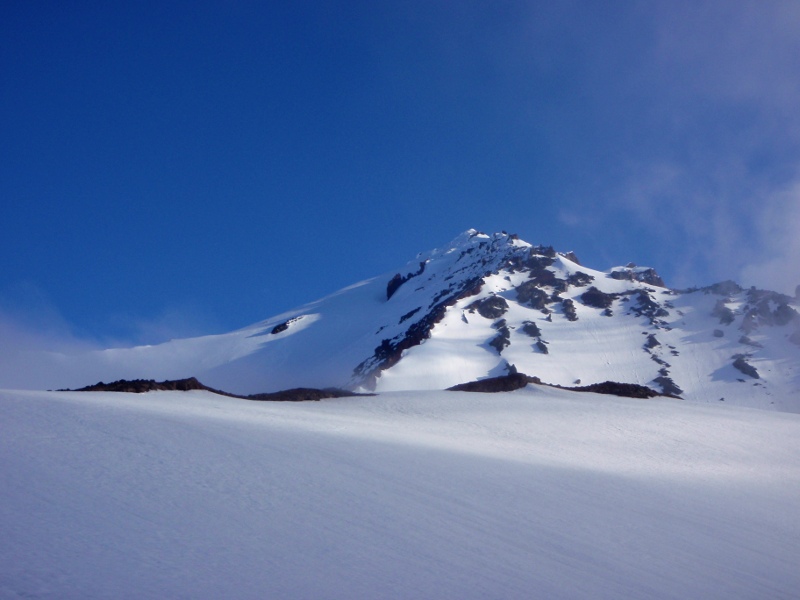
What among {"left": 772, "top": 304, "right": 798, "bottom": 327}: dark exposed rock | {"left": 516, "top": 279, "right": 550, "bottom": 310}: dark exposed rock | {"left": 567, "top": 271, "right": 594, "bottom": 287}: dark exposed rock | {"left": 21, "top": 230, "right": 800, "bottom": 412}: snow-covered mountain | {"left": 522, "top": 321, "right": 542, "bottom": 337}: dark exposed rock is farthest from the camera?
{"left": 567, "top": 271, "right": 594, "bottom": 287}: dark exposed rock

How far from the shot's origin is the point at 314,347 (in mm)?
90125

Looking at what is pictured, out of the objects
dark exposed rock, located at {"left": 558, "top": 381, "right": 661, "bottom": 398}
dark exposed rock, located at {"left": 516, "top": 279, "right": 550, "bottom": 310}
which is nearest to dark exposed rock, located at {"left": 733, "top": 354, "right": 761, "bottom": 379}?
dark exposed rock, located at {"left": 516, "top": 279, "right": 550, "bottom": 310}

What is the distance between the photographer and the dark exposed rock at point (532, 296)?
93.5 m

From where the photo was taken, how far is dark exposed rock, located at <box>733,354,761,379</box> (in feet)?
246

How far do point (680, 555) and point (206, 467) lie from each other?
694cm

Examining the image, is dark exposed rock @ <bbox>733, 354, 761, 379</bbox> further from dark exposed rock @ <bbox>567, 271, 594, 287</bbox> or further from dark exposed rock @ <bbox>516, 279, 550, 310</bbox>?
dark exposed rock @ <bbox>567, 271, 594, 287</bbox>

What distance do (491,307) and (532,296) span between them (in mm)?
10459

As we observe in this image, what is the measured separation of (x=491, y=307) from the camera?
288 feet

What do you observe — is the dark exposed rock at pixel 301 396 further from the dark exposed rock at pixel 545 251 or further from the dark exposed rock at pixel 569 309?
the dark exposed rock at pixel 545 251

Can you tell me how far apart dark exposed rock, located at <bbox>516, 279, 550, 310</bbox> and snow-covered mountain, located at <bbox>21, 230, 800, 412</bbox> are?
0.71ft

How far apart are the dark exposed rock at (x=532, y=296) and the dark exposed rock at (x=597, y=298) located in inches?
240


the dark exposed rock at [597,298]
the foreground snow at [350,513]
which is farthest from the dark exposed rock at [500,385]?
the dark exposed rock at [597,298]

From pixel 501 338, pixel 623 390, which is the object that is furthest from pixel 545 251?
pixel 623 390

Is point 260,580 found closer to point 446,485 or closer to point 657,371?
point 446,485
